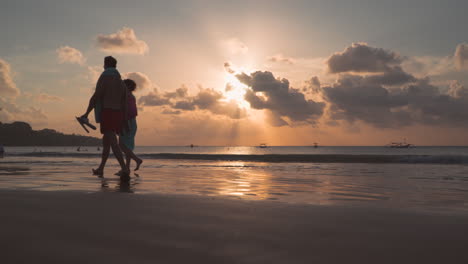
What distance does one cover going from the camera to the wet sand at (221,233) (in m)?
1.83

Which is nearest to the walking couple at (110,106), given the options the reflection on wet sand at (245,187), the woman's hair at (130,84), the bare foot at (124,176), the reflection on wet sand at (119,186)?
the bare foot at (124,176)

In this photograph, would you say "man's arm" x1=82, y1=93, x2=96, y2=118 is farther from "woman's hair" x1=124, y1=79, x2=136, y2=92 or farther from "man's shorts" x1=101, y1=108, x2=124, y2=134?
"woman's hair" x1=124, y1=79, x2=136, y2=92

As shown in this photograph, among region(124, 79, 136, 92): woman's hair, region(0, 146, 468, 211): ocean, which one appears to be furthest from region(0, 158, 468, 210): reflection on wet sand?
region(124, 79, 136, 92): woman's hair

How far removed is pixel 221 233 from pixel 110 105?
504 cm

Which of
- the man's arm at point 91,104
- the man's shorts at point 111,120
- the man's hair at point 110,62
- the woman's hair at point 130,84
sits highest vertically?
the man's hair at point 110,62

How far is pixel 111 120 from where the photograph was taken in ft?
21.8

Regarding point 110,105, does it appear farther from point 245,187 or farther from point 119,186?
point 245,187

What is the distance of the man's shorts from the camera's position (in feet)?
21.6

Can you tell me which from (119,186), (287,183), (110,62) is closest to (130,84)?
(110,62)

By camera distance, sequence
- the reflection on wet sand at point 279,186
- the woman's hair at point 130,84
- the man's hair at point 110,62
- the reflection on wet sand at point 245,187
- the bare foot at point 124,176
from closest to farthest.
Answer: the reflection on wet sand at point 279,186
the reflection on wet sand at point 245,187
the bare foot at point 124,176
the man's hair at point 110,62
the woman's hair at point 130,84

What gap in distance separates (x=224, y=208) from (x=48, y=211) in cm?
162

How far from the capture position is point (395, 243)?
6.95 ft

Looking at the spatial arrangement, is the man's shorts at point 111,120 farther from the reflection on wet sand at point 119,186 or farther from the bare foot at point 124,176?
the reflection on wet sand at point 119,186

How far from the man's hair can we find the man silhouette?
31mm
